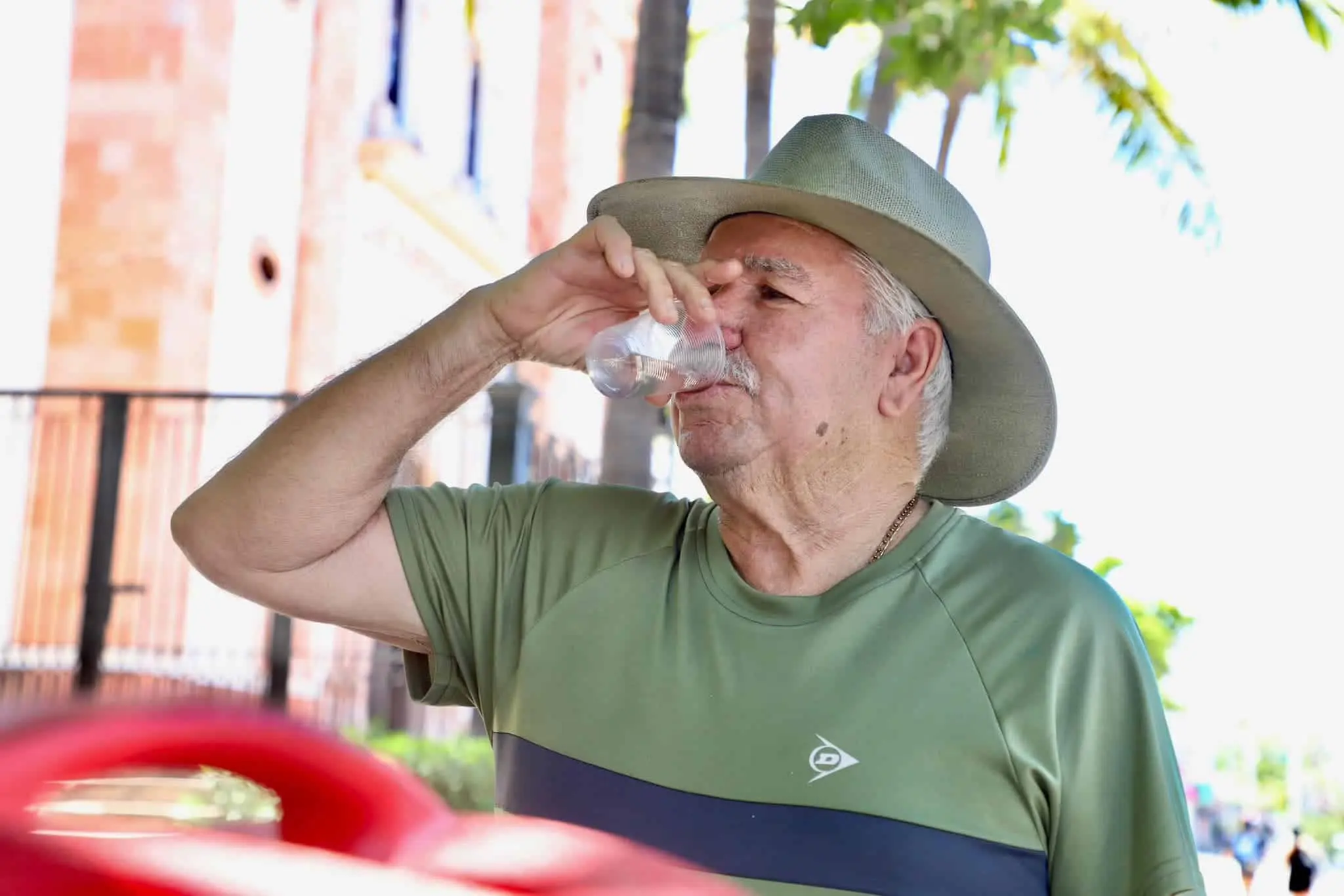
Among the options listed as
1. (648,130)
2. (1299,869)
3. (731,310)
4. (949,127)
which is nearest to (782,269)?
(731,310)

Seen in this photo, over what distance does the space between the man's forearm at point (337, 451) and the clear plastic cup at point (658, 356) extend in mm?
182

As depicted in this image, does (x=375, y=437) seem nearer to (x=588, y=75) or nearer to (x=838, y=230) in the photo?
(x=838, y=230)

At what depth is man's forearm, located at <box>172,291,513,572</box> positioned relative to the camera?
2268 mm

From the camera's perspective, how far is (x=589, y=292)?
2.38 m

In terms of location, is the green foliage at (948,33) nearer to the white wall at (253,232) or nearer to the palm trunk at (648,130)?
the palm trunk at (648,130)

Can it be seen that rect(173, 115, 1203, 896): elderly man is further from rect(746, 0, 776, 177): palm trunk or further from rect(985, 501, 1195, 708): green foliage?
rect(985, 501, 1195, 708): green foliage

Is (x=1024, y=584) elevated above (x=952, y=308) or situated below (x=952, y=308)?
below

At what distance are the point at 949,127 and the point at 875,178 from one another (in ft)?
22.0

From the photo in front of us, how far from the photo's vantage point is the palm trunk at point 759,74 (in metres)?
5.91

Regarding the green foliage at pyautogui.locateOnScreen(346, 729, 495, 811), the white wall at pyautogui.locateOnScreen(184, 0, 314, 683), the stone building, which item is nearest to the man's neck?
the green foliage at pyautogui.locateOnScreen(346, 729, 495, 811)

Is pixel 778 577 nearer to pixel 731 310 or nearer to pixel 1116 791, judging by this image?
pixel 731 310

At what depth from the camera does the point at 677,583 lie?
2309 mm

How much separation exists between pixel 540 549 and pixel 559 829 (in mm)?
1607

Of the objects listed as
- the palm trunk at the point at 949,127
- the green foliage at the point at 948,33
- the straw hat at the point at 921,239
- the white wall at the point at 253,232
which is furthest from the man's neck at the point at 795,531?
the white wall at the point at 253,232
